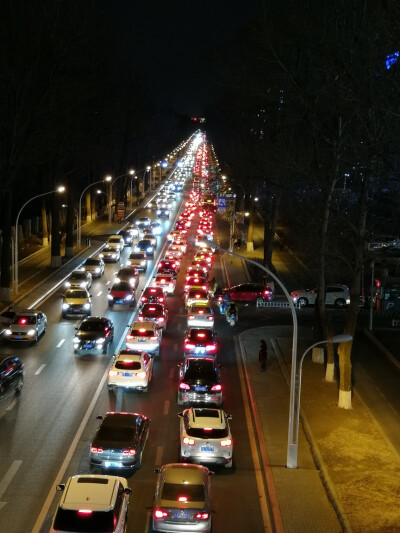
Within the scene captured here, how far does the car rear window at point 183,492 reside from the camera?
55.3 ft

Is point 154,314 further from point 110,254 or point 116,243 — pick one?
point 116,243

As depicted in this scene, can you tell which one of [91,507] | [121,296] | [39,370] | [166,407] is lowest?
[166,407]

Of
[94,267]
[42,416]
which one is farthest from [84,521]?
[94,267]

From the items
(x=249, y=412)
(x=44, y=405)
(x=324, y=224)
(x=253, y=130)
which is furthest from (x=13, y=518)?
(x=253, y=130)

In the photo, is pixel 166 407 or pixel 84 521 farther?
pixel 166 407

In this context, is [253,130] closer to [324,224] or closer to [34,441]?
[324,224]

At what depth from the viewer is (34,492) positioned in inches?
765

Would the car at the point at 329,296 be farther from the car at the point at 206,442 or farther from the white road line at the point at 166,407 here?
the car at the point at 206,442

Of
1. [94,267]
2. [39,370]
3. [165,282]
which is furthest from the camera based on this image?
[94,267]

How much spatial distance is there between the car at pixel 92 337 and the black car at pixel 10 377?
6232mm

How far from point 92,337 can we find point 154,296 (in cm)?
1192

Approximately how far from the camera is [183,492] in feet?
55.8

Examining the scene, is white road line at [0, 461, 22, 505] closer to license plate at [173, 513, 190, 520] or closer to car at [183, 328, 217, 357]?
license plate at [173, 513, 190, 520]

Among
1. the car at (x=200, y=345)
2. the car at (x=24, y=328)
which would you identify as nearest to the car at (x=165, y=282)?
the car at (x=24, y=328)
